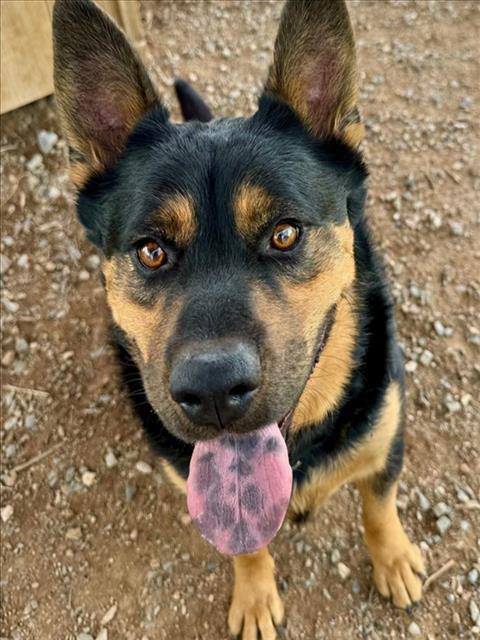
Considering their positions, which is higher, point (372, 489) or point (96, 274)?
point (96, 274)

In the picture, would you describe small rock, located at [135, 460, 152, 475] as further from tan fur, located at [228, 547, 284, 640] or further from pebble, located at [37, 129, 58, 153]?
pebble, located at [37, 129, 58, 153]

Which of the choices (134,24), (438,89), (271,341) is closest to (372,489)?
(271,341)

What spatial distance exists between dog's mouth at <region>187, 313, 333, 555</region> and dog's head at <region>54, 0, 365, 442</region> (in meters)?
0.19

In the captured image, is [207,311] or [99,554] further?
[99,554]

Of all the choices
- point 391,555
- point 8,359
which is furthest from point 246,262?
point 8,359

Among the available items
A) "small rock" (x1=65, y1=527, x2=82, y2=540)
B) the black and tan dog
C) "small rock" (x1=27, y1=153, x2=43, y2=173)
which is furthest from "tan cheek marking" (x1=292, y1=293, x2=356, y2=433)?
"small rock" (x1=27, y1=153, x2=43, y2=173)

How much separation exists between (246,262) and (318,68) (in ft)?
2.93

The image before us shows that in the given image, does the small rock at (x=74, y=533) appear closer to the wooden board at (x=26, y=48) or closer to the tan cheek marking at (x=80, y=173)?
the tan cheek marking at (x=80, y=173)

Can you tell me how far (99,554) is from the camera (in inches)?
142

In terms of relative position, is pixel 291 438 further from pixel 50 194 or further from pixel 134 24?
pixel 134 24

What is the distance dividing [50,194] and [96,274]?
2.41ft

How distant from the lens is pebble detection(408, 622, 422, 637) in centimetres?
320

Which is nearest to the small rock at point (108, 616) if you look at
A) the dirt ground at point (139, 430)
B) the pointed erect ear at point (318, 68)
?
the dirt ground at point (139, 430)

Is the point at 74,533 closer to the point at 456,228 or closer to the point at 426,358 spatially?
the point at 426,358
